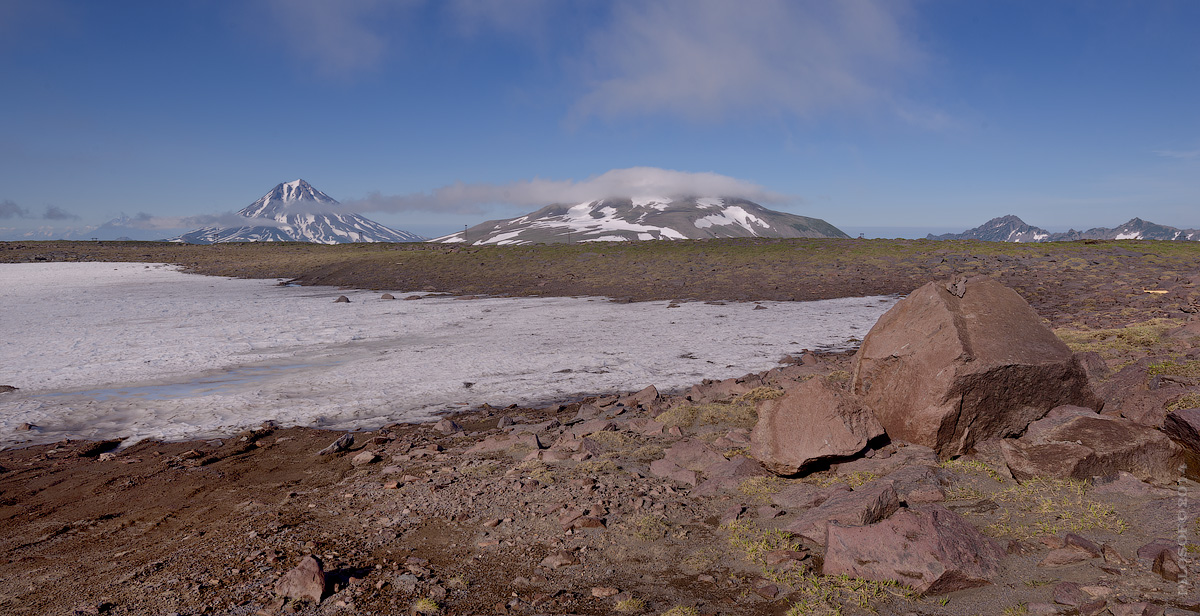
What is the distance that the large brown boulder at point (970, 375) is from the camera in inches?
341

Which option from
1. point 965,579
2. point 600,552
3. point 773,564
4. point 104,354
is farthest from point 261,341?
point 965,579

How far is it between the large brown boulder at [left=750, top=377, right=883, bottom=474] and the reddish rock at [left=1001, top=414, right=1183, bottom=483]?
1.85 metres

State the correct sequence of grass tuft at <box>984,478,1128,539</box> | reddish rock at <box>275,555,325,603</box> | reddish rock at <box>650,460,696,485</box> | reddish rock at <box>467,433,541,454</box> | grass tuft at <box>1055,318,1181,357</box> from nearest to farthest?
reddish rock at <box>275,555,325,603</box>, grass tuft at <box>984,478,1128,539</box>, reddish rock at <box>650,460,696,485</box>, reddish rock at <box>467,433,541,454</box>, grass tuft at <box>1055,318,1181,357</box>

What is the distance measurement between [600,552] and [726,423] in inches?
215

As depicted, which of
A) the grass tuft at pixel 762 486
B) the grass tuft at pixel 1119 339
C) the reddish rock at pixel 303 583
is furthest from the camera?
the grass tuft at pixel 1119 339

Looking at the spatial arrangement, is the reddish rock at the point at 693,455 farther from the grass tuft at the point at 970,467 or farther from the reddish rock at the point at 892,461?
the grass tuft at the point at 970,467

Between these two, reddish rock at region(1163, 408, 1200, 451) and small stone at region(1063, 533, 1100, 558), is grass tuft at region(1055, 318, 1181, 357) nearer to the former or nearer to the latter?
reddish rock at region(1163, 408, 1200, 451)

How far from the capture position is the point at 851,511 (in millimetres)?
7031

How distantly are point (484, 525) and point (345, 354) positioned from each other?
14.3 metres

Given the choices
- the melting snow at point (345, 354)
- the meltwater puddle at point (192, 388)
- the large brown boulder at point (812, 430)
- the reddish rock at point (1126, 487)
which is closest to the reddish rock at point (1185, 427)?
the reddish rock at point (1126, 487)

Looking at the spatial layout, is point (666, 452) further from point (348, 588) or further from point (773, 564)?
point (348, 588)

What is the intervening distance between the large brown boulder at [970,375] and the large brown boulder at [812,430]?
2.23 ft

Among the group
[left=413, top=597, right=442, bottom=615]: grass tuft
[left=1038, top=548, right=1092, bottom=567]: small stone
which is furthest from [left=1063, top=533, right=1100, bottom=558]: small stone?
[left=413, top=597, right=442, bottom=615]: grass tuft

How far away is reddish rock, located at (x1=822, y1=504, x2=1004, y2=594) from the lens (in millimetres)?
6012
